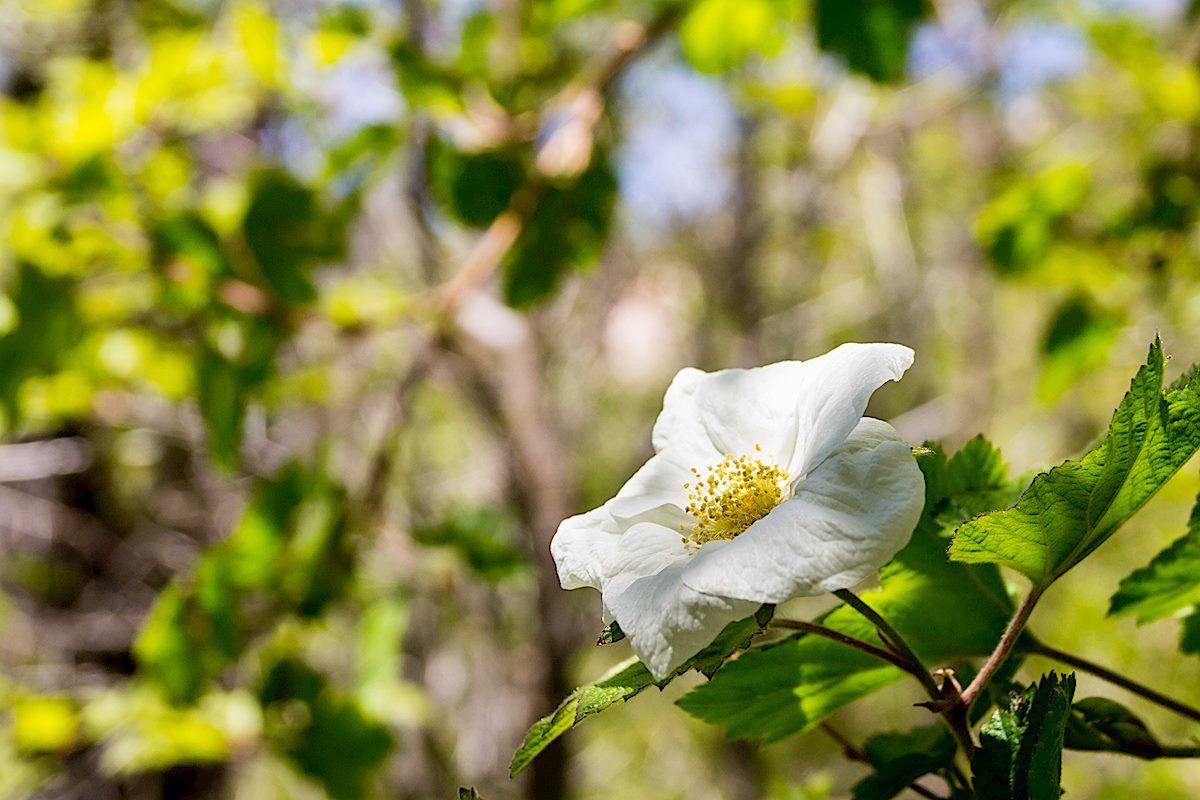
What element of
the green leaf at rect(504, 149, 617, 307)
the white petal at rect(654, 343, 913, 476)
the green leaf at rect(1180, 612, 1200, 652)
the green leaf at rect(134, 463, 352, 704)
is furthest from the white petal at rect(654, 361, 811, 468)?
the green leaf at rect(134, 463, 352, 704)

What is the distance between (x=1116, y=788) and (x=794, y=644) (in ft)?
4.32

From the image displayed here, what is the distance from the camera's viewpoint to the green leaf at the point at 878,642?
0.41m

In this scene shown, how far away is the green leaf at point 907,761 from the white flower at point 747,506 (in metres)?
0.12

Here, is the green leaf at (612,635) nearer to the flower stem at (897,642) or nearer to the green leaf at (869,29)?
the flower stem at (897,642)

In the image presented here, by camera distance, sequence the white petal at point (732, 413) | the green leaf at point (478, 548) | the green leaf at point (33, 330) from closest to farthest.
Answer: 1. the white petal at point (732, 413)
2. the green leaf at point (33, 330)
3. the green leaf at point (478, 548)

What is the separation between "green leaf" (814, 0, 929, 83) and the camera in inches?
34.3

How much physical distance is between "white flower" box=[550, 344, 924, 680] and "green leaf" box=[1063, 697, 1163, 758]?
0.45 feet

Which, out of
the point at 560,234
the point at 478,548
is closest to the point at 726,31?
the point at 560,234

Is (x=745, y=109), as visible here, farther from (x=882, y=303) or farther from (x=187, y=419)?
(x=187, y=419)

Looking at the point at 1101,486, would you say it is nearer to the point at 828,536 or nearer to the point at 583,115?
the point at 828,536

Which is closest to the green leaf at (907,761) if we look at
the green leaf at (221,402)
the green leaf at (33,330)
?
the green leaf at (221,402)

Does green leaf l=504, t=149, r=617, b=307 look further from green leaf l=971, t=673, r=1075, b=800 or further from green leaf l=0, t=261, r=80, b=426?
green leaf l=971, t=673, r=1075, b=800

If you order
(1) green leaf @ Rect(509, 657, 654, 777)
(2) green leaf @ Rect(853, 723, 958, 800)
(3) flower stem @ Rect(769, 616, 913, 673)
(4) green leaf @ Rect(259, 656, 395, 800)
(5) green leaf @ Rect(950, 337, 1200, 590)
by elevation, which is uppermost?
(5) green leaf @ Rect(950, 337, 1200, 590)

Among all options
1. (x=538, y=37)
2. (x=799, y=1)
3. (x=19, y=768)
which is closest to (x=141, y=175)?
(x=538, y=37)
